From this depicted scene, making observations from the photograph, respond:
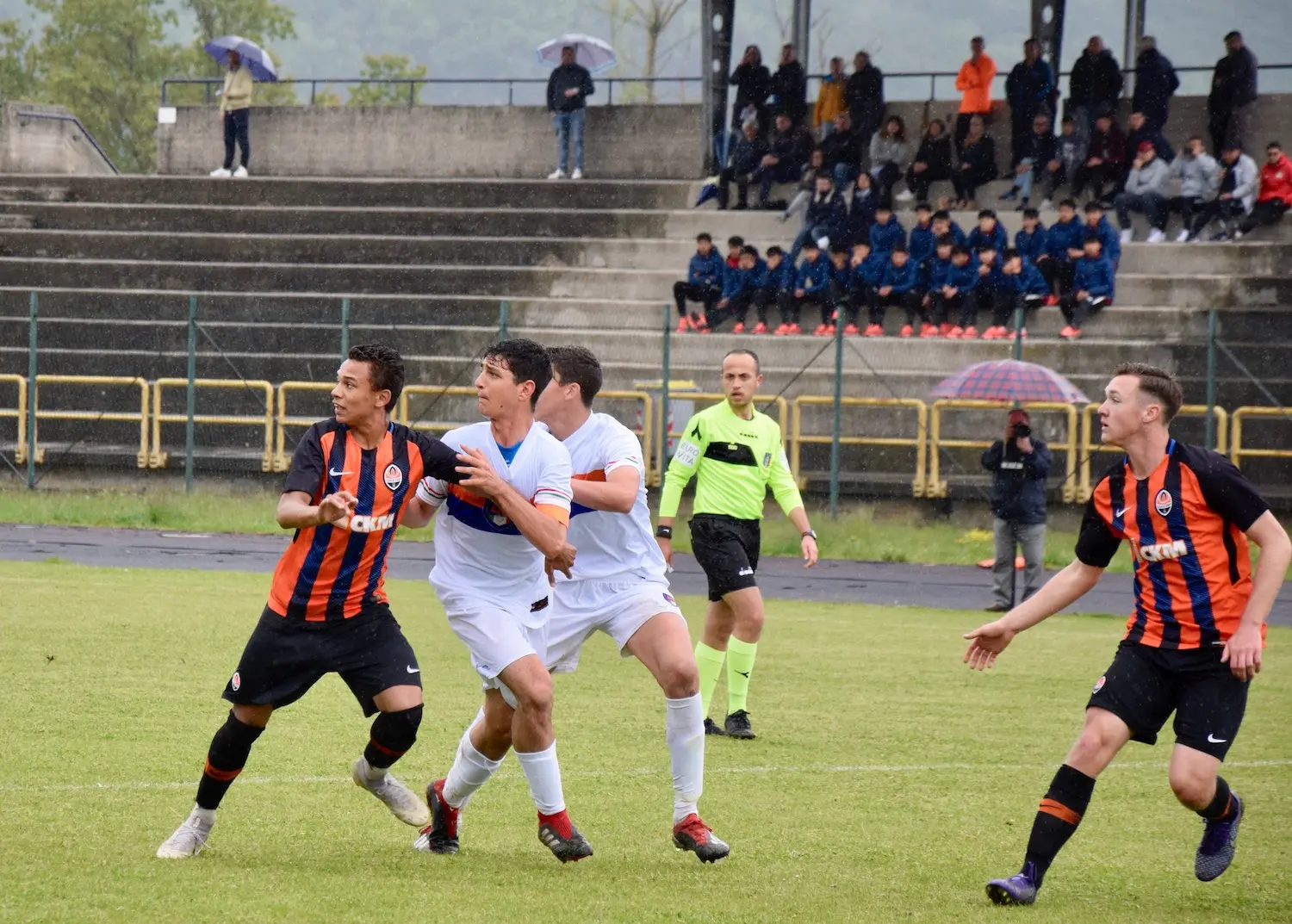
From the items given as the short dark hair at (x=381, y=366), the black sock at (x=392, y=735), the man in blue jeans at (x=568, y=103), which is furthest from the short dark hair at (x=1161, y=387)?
the man in blue jeans at (x=568, y=103)

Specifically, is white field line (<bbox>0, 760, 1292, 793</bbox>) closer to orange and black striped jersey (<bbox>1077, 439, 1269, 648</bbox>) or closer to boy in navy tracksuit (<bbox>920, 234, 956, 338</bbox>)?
orange and black striped jersey (<bbox>1077, 439, 1269, 648</bbox>)

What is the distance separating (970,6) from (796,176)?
137291 millimetres

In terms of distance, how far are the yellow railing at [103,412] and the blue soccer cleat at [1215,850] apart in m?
19.8

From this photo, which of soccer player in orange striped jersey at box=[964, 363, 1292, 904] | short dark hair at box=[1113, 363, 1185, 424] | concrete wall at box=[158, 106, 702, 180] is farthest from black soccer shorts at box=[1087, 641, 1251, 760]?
concrete wall at box=[158, 106, 702, 180]

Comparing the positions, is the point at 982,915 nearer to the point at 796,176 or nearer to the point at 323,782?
the point at 323,782

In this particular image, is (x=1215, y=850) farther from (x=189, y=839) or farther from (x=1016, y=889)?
(x=189, y=839)

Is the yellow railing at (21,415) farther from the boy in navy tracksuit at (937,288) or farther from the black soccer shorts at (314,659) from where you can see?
the black soccer shorts at (314,659)

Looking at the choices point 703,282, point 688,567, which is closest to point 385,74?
point 703,282

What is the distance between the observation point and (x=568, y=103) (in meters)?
30.2

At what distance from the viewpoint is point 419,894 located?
5965 mm

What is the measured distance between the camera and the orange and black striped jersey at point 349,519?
Answer: 639 centimetres

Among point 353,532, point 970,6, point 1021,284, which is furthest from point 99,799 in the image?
point 970,6

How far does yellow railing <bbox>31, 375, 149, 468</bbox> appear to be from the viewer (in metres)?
24.1

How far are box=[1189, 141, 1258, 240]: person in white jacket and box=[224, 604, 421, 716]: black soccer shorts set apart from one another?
68.8 feet
